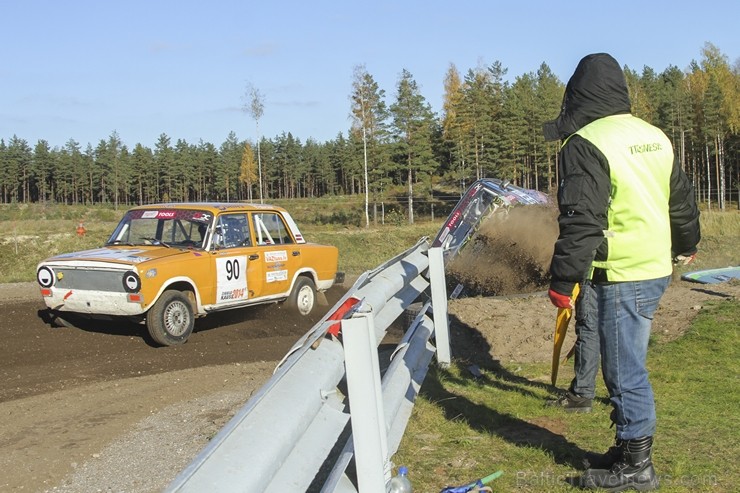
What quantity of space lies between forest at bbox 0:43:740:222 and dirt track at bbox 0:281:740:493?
159 feet

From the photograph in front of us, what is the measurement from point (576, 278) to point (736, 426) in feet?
6.52

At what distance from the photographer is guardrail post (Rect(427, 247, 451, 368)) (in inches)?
262

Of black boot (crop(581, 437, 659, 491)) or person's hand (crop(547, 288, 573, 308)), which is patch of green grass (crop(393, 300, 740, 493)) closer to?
black boot (crop(581, 437, 659, 491))

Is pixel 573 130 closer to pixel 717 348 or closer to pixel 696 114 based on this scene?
pixel 717 348

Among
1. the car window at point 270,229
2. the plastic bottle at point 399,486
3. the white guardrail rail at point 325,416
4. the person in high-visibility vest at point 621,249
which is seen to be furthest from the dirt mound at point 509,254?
the plastic bottle at point 399,486

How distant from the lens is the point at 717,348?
715 cm

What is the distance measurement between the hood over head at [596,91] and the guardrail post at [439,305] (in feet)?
9.07

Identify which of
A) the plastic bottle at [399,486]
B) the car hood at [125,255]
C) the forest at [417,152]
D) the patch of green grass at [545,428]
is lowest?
the patch of green grass at [545,428]

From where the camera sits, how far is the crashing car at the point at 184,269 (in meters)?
9.22

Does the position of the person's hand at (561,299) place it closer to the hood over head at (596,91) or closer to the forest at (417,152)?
the hood over head at (596,91)

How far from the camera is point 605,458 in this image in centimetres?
395

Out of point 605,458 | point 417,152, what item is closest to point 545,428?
point 605,458

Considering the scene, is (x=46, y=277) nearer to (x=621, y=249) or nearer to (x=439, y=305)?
(x=439, y=305)

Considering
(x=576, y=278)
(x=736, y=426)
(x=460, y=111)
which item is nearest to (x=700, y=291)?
(x=736, y=426)
